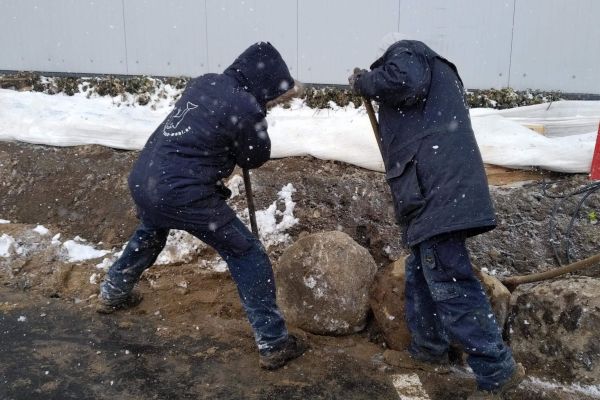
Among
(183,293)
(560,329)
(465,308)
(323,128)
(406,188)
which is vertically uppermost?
(406,188)

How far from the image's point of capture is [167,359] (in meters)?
3.36

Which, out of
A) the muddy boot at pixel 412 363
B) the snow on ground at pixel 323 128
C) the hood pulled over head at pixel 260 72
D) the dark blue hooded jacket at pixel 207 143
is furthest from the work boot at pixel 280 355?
the snow on ground at pixel 323 128

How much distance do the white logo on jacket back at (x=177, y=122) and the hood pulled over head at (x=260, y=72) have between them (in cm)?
31

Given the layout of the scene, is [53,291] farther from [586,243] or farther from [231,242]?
[586,243]

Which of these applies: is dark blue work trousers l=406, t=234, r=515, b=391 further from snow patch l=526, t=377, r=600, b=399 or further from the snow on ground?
the snow on ground

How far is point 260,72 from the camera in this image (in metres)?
3.07

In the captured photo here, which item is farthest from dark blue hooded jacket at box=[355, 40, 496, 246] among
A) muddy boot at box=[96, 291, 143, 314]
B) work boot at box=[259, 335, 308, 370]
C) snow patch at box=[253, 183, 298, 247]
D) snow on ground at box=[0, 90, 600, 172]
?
muddy boot at box=[96, 291, 143, 314]

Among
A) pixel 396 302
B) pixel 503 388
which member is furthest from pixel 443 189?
pixel 503 388

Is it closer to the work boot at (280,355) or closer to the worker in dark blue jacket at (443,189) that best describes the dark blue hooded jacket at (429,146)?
the worker in dark blue jacket at (443,189)

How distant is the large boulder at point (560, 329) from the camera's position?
3131 mm

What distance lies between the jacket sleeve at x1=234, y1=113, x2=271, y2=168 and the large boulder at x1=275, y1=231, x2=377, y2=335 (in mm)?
856

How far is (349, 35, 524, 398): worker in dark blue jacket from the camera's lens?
9.25ft

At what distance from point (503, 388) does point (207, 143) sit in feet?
6.77

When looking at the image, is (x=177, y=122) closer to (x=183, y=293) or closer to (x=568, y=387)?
(x=183, y=293)
